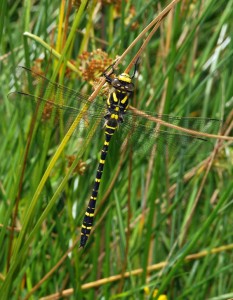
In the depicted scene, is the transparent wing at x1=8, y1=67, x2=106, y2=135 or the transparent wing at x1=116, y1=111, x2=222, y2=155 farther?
the transparent wing at x1=116, y1=111, x2=222, y2=155

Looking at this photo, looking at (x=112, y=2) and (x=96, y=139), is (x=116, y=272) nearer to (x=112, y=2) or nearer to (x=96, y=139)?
(x=96, y=139)

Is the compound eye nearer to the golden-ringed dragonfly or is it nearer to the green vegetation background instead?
the golden-ringed dragonfly

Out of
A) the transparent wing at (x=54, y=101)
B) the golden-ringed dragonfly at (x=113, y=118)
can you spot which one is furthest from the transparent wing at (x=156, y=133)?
the transparent wing at (x=54, y=101)

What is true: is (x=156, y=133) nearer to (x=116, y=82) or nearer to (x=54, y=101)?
(x=116, y=82)

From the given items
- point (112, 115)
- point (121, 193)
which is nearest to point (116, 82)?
point (112, 115)

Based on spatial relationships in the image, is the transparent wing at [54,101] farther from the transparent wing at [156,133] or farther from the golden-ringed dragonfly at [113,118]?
the transparent wing at [156,133]

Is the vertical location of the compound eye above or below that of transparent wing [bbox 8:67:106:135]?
above

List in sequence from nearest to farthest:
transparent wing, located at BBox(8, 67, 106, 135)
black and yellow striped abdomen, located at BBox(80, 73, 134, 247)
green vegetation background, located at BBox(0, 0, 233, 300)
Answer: transparent wing, located at BBox(8, 67, 106, 135), black and yellow striped abdomen, located at BBox(80, 73, 134, 247), green vegetation background, located at BBox(0, 0, 233, 300)

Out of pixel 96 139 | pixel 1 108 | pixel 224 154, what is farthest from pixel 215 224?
pixel 1 108

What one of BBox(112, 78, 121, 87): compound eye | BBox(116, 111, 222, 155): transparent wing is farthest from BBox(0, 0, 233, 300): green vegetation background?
BBox(112, 78, 121, 87): compound eye

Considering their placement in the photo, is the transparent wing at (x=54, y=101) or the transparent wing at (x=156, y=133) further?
the transparent wing at (x=156, y=133)
